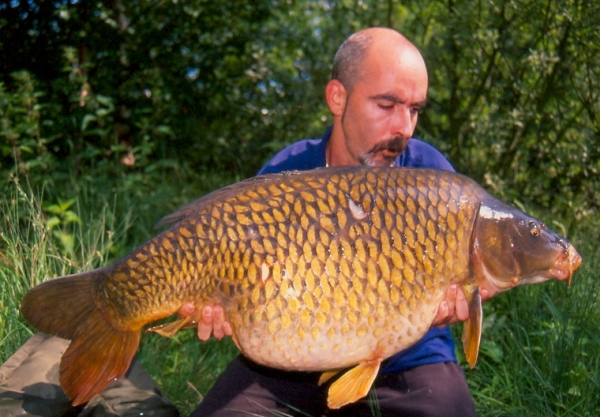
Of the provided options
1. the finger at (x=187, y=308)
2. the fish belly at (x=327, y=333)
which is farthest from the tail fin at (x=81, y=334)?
Result: the fish belly at (x=327, y=333)

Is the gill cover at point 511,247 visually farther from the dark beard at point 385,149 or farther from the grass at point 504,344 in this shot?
the grass at point 504,344

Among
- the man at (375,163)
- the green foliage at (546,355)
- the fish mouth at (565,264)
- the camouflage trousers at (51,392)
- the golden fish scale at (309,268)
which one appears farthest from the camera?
the green foliage at (546,355)

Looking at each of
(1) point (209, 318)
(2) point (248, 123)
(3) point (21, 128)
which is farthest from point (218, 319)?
(2) point (248, 123)

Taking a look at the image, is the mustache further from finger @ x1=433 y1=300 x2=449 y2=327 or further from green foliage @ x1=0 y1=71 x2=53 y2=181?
green foliage @ x1=0 y1=71 x2=53 y2=181

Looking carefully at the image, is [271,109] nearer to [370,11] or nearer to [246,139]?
[246,139]

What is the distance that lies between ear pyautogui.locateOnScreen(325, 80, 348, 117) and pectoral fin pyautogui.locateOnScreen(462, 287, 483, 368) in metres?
0.74

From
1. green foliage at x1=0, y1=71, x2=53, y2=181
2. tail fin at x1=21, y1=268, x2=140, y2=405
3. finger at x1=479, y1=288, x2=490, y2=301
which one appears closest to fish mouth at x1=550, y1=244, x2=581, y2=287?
finger at x1=479, y1=288, x2=490, y2=301

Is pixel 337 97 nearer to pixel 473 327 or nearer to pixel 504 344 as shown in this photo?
pixel 473 327

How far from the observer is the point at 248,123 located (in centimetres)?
518

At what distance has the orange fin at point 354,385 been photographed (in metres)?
1.73

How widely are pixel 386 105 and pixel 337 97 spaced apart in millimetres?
198

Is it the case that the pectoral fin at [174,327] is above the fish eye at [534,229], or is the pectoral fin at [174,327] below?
below

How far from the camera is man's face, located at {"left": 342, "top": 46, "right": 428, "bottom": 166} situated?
212 centimetres

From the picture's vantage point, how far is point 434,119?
4.41 metres
